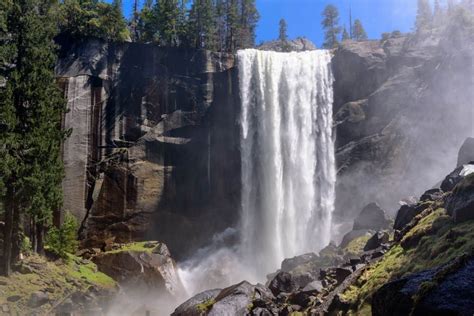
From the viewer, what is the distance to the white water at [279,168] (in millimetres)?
43969

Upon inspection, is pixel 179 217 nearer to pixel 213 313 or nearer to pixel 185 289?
pixel 185 289

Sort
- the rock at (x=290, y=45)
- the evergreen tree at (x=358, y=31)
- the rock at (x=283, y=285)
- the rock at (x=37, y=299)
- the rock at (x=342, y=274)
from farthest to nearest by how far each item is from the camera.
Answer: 1. the evergreen tree at (x=358, y=31)
2. the rock at (x=290, y=45)
3. the rock at (x=37, y=299)
4. the rock at (x=283, y=285)
5. the rock at (x=342, y=274)

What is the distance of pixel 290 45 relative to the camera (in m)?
81.6

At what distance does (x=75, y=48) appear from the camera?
45969 mm

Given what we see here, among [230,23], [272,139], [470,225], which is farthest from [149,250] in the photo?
[230,23]

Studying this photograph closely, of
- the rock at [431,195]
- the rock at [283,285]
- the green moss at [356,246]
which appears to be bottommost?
the rock at [283,285]

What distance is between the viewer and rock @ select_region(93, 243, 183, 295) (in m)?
35.9

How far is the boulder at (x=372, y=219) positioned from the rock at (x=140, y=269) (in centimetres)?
1627

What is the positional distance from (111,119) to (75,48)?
8.54 m

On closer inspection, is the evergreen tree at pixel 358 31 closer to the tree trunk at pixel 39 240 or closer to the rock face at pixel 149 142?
the rock face at pixel 149 142

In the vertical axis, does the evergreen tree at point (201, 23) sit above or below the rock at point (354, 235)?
above

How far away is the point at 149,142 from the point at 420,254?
34668mm

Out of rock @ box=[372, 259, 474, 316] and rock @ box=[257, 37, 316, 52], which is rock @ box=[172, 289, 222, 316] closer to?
rock @ box=[372, 259, 474, 316]

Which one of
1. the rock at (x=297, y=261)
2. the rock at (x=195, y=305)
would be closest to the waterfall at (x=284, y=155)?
the rock at (x=297, y=261)
